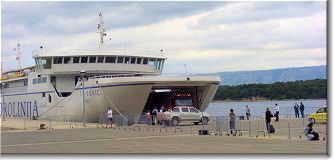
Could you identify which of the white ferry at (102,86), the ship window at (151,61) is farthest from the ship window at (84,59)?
the ship window at (151,61)

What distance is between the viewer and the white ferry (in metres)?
37.1

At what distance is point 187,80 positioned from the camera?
122 feet

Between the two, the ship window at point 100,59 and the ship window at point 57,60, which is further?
the ship window at point 57,60

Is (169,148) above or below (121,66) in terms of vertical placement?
below

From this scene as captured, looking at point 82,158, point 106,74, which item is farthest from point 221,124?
point 106,74

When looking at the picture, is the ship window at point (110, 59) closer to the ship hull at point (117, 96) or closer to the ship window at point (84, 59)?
the ship window at point (84, 59)

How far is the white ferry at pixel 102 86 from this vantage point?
3706 centimetres

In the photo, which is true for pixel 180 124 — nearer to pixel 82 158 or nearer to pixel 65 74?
pixel 65 74

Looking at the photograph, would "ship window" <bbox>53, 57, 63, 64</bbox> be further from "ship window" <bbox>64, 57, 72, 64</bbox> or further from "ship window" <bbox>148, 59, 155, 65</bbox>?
"ship window" <bbox>148, 59, 155, 65</bbox>

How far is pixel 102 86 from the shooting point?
125 ft

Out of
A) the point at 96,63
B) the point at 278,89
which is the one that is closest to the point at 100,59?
the point at 96,63

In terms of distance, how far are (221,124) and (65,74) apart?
21824 mm

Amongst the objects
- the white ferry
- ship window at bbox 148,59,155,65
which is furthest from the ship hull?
ship window at bbox 148,59,155,65

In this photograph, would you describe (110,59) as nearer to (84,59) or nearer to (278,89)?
(84,59)
